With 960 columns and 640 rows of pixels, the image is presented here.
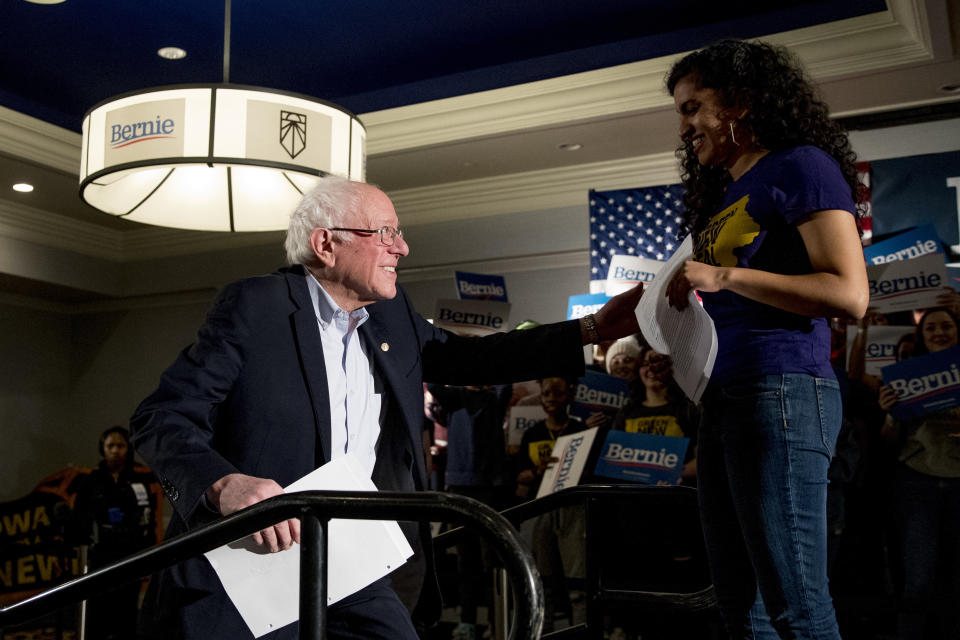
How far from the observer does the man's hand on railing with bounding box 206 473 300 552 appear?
1303 millimetres

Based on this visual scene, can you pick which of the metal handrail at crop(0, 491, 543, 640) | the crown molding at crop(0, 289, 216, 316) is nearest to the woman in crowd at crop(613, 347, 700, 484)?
the metal handrail at crop(0, 491, 543, 640)

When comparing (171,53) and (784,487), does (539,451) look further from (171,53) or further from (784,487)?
(784,487)

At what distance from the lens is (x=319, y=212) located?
187cm

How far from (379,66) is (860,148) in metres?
2.97

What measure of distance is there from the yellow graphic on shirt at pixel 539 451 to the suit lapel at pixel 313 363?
3120 mm

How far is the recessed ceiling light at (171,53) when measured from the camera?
199 inches

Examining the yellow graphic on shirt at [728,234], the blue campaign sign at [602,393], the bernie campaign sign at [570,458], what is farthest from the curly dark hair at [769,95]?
the blue campaign sign at [602,393]

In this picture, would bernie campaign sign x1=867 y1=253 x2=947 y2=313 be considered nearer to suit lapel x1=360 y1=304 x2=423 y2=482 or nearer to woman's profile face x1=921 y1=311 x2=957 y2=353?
woman's profile face x1=921 y1=311 x2=957 y2=353

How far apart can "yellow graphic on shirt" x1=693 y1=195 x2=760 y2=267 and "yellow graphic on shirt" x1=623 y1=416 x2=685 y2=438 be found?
9.24 ft

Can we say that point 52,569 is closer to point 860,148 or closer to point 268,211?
point 268,211

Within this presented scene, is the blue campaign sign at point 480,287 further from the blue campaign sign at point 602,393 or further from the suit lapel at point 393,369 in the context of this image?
the suit lapel at point 393,369

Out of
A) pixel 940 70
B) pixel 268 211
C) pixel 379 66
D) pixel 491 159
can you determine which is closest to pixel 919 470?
pixel 940 70

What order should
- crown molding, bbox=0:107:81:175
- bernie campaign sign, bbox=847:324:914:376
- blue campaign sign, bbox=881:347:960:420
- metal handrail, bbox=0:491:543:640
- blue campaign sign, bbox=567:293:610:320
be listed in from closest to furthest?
metal handrail, bbox=0:491:543:640 → blue campaign sign, bbox=881:347:960:420 → bernie campaign sign, bbox=847:324:914:376 → blue campaign sign, bbox=567:293:610:320 → crown molding, bbox=0:107:81:175

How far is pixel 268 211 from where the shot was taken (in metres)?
3.39
